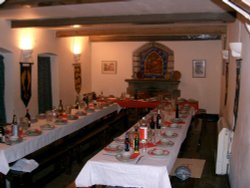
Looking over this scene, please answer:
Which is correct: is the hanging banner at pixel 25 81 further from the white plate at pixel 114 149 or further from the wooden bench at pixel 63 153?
the white plate at pixel 114 149

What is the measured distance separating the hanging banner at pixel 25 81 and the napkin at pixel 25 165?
4277 mm

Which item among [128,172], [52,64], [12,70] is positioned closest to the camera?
[128,172]

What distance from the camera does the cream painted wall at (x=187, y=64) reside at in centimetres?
1257

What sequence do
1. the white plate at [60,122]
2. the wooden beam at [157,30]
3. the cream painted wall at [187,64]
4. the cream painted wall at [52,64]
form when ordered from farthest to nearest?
the cream painted wall at [187,64], the wooden beam at [157,30], the cream painted wall at [52,64], the white plate at [60,122]

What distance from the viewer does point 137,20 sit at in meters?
7.19

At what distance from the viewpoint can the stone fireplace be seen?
509 inches

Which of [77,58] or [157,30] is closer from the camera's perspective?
[157,30]

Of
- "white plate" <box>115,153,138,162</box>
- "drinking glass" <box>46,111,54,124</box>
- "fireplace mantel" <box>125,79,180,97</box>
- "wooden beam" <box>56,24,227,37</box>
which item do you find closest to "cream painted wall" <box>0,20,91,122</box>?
"wooden beam" <box>56,24,227,37</box>

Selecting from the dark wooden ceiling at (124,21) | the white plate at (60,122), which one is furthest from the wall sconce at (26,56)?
the white plate at (60,122)

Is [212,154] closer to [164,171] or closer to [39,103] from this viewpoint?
[164,171]

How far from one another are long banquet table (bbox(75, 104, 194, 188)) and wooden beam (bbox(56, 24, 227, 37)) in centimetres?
645

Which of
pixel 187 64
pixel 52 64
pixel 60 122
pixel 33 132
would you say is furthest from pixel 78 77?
pixel 33 132

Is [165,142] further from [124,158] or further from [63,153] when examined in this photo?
[63,153]

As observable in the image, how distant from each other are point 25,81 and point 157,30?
170 inches
